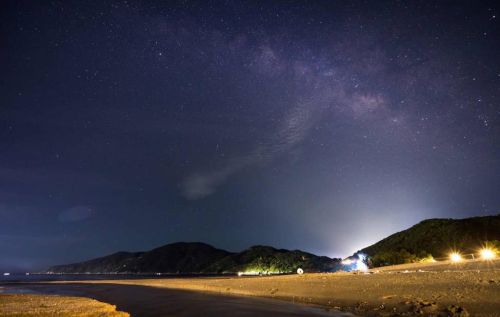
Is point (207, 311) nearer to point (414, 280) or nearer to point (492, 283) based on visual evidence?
point (414, 280)

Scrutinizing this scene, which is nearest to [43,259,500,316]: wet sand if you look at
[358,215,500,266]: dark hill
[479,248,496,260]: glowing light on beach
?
[479,248,496,260]: glowing light on beach

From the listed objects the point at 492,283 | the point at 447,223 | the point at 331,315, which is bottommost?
the point at 331,315

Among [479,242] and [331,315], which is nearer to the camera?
[331,315]

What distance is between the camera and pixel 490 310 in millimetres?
17438

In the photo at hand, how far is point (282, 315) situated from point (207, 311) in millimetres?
6074

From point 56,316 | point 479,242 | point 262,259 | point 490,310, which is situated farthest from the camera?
point 262,259

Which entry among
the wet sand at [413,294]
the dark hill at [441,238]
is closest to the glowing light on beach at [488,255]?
the wet sand at [413,294]

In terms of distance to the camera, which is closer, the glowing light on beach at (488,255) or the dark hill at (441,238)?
the glowing light on beach at (488,255)

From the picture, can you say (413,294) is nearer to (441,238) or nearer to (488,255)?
(488,255)

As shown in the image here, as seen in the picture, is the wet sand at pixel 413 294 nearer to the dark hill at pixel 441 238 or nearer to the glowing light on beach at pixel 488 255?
the glowing light on beach at pixel 488 255

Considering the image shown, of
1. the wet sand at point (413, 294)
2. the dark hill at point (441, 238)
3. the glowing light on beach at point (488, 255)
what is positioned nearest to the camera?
the wet sand at point (413, 294)

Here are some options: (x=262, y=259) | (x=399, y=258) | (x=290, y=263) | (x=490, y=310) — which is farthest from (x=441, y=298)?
(x=262, y=259)

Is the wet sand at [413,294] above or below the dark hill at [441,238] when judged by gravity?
below

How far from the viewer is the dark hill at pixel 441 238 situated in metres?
72.6
